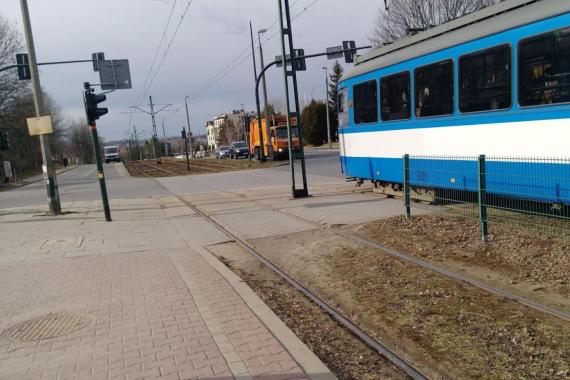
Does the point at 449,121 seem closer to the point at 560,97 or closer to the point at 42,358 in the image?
the point at 560,97

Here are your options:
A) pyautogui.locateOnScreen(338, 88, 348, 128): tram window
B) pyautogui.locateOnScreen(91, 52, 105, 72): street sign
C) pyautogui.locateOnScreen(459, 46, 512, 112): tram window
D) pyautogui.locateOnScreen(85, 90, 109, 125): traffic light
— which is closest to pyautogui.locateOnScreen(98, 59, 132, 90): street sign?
pyautogui.locateOnScreen(91, 52, 105, 72): street sign

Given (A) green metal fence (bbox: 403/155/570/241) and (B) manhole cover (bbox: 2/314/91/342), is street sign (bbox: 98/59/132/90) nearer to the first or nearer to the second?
(A) green metal fence (bbox: 403/155/570/241)

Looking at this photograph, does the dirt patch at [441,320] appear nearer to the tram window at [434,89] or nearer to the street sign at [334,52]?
the tram window at [434,89]

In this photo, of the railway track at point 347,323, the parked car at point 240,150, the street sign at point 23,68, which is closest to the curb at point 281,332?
the railway track at point 347,323

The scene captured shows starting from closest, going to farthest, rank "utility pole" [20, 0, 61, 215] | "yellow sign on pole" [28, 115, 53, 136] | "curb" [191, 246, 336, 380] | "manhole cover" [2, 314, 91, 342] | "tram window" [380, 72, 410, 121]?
"curb" [191, 246, 336, 380] → "manhole cover" [2, 314, 91, 342] → "tram window" [380, 72, 410, 121] → "yellow sign on pole" [28, 115, 53, 136] → "utility pole" [20, 0, 61, 215]

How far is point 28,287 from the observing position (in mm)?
6672

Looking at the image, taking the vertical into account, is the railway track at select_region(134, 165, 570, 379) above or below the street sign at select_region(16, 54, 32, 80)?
below

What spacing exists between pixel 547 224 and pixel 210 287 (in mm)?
4675

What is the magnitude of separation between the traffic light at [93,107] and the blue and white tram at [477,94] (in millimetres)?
6537

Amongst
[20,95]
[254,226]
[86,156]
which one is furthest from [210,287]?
[86,156]

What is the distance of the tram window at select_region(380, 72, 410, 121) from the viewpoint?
1109 centimetres

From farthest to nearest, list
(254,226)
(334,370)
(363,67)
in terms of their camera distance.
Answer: (363,67)
(254,226)
(334,370)

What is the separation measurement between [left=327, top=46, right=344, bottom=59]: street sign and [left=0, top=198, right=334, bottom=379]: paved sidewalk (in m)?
16.5

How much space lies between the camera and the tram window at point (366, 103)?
12469 mm
